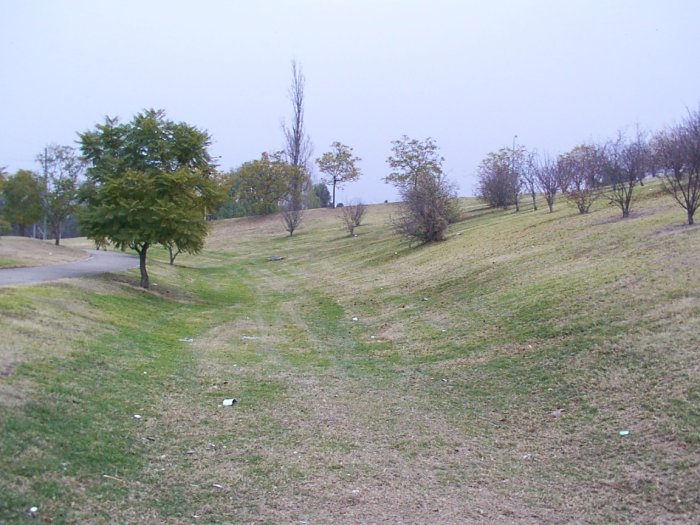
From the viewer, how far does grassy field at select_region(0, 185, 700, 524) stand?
17.9ft

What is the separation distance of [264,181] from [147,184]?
164 ft

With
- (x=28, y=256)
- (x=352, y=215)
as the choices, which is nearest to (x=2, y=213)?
(x=28, y=256)

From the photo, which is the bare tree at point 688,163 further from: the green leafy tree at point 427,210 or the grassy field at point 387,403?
the green leafy tree at point 427,210

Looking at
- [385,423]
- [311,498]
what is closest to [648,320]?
[385,423]

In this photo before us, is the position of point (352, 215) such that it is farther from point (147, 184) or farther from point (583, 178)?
point (147, 184)

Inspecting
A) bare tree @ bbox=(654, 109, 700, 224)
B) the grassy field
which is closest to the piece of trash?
the grassy field

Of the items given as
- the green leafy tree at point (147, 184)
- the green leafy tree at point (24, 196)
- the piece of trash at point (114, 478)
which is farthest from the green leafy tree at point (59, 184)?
the piece of trash at point (114, 478)

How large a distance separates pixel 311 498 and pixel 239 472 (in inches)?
36.7

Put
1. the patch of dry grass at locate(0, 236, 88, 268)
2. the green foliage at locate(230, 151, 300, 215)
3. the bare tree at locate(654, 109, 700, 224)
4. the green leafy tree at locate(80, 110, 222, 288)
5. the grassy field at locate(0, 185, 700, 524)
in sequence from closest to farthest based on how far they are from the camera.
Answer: the grassy field at locate(0, 185, 700, 524)
the bare tree at locate(654, 109, 700, 224)
the green leafy tree at locate(80, 110, 222, 288)
the patch of dry grass at locate(0, 236, 88, 268)
the green foliage at locate(230, 151, 300, 215)

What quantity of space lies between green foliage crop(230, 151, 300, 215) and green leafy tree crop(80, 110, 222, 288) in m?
46.4

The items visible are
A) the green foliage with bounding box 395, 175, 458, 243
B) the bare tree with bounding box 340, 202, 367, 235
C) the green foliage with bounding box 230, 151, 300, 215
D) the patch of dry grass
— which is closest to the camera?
the patch of dry grass

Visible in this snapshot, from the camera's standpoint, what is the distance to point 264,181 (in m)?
70.8

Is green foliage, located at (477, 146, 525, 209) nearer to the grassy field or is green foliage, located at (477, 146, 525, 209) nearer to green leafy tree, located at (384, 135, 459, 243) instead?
green leafy tree, located at (384, 135, 459, 243)

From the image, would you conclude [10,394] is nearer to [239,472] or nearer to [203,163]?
[239,472]
